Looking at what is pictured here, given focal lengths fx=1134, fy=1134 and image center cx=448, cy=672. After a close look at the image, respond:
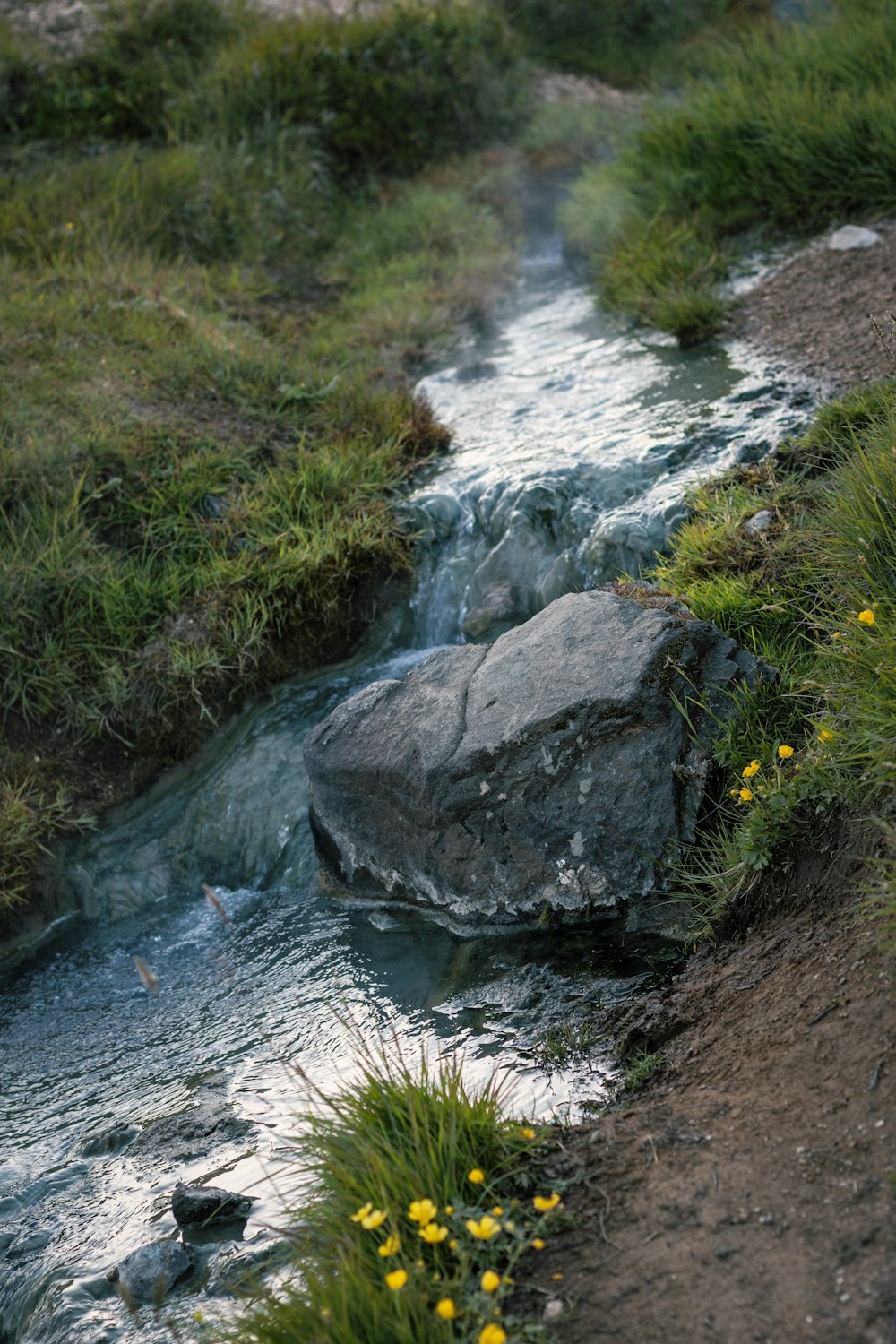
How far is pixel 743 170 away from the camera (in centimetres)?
788

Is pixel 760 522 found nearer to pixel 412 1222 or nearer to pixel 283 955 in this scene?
pixel 283 955

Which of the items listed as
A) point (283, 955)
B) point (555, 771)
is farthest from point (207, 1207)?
point (555, 771)

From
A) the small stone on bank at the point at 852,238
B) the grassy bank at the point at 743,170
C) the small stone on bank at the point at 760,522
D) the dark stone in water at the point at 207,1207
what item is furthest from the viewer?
the grassy bank at the point at 743,170

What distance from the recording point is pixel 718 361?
6.55 meters

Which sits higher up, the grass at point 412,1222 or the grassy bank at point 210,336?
the grassy bank at point 210,336

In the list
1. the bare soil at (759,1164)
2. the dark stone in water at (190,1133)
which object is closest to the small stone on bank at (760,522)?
the bare soil at (759,1164)

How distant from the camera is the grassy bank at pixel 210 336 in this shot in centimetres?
540

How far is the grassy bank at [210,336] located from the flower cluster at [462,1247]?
2.90 m

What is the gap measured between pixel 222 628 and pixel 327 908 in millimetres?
1570

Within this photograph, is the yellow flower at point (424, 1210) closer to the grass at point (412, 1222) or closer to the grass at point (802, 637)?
the grass at point (412, 1222)

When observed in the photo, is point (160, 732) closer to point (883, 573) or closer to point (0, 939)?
point (0, 939)

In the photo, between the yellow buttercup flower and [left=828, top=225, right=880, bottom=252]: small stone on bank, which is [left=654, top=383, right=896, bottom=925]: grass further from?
[left=828, top=225, right=880, bottom=252]: small stone on bank

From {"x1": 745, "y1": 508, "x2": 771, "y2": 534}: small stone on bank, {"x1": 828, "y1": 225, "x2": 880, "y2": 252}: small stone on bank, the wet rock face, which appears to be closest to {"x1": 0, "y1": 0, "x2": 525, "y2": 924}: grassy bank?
the wet rock face

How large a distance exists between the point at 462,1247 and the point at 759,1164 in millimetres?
685
